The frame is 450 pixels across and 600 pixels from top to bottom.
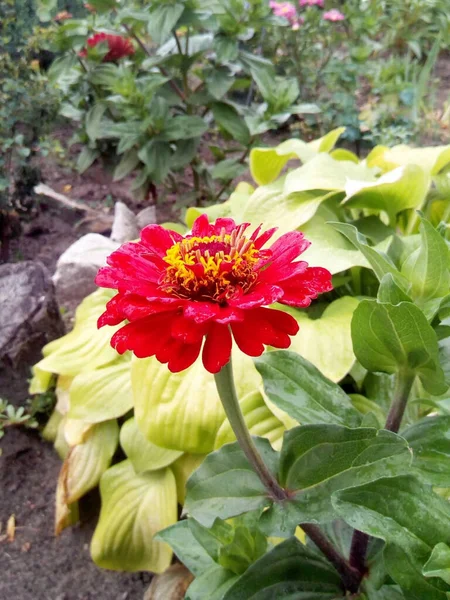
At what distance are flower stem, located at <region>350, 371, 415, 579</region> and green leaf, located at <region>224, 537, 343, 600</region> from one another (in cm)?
4

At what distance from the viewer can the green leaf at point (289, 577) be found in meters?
0.64

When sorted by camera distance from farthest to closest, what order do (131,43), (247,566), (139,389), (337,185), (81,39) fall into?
(131,43) → (81,39) → (337,185) → (139,389) → (247,566)

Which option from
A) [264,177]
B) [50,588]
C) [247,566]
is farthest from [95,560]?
[264,177]

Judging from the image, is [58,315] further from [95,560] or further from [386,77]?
[386,77]

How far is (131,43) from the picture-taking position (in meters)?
2.00

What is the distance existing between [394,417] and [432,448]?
0.18ft

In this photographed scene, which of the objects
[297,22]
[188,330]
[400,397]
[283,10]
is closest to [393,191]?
[400,397]

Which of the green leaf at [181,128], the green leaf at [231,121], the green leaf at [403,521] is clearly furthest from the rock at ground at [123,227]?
the green leaf at [403,521]

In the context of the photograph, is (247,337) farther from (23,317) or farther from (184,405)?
(23,317)

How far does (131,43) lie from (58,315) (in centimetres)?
109

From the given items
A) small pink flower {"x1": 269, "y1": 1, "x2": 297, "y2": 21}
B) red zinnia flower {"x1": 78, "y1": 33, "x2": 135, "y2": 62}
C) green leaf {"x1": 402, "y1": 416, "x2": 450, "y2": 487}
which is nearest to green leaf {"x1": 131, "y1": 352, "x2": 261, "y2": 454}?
green leaf {"x1": 402, "y1": 416, "x2": 450, "y2": 487}

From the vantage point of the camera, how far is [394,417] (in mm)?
634

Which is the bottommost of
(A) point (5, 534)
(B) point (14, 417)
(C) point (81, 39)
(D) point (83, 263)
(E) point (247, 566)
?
(A) point (5, 534)

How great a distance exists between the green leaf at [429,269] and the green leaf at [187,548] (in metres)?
0.44
